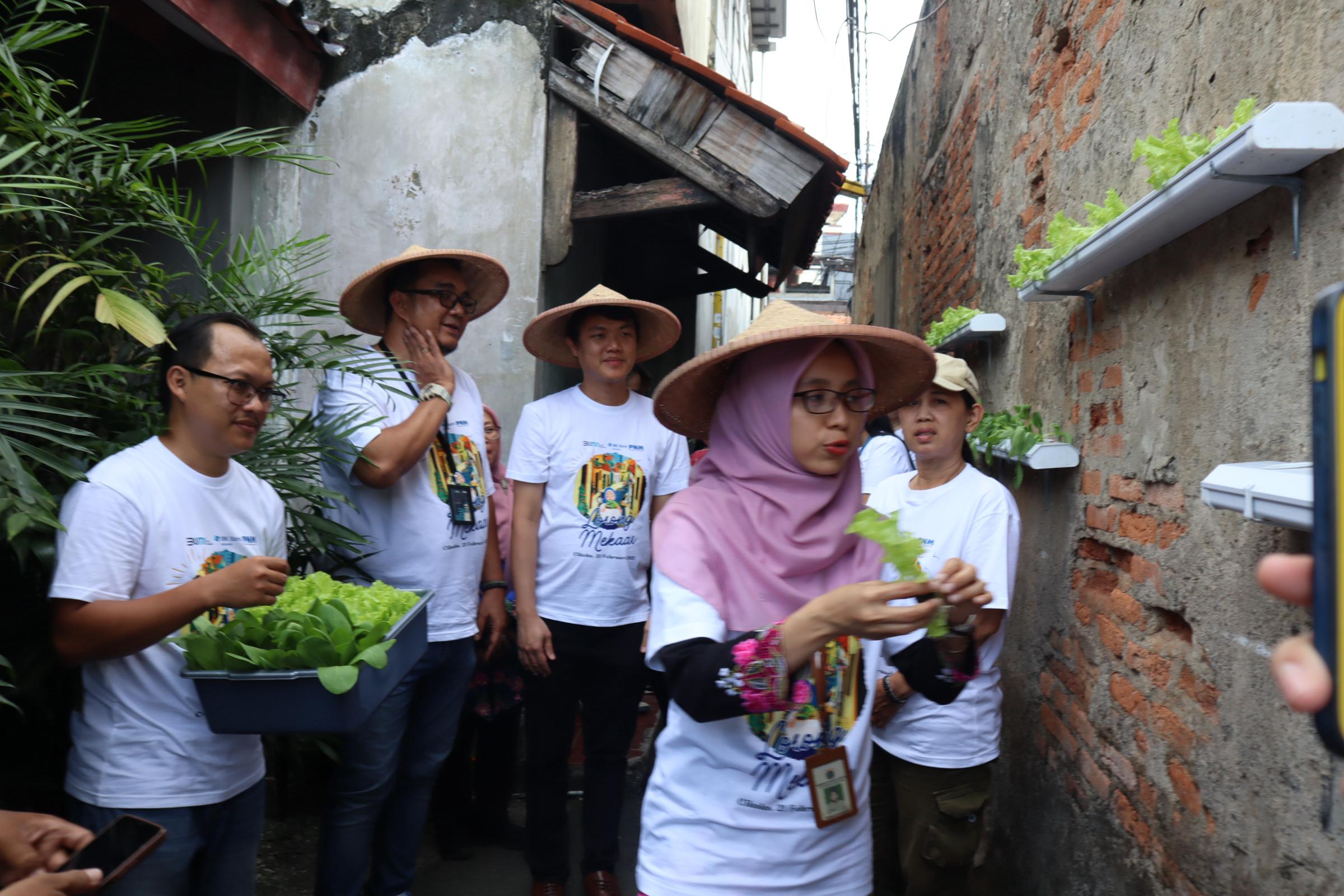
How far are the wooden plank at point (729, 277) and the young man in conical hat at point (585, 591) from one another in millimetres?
4579

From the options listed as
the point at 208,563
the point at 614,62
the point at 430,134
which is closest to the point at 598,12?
the point at 614,62

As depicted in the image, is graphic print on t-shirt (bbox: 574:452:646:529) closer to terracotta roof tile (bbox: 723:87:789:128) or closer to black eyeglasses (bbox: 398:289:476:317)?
black eyeglasses (bbox: 398:289:476:317)

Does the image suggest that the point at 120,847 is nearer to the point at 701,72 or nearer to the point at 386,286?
the point at 386,286

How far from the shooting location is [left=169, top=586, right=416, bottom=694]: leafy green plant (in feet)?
6.33

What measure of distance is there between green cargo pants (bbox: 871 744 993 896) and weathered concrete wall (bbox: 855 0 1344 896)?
370 mm

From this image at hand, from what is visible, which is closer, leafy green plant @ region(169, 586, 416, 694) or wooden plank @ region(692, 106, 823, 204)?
leafy green plant @ region(169, 586, 416, 694)

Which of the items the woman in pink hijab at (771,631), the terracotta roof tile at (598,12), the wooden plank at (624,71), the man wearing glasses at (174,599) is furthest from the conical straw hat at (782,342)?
the terracotta roof tile at (598,12)

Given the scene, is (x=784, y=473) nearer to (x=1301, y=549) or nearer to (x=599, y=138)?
(x=1301, y=549)

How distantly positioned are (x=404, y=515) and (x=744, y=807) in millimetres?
1525

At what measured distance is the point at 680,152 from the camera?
4738 millimetres

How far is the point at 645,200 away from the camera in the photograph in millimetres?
4867

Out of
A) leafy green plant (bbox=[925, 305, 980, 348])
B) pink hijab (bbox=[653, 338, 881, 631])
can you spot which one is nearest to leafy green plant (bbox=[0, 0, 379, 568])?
pink hijab (bbox=[653, 338, 881, 631])

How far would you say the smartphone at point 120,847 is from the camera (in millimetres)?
1661

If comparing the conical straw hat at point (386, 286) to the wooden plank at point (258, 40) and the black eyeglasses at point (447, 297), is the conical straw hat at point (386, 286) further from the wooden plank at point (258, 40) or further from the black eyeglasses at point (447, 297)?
the wooden plank at point (258, 40)
